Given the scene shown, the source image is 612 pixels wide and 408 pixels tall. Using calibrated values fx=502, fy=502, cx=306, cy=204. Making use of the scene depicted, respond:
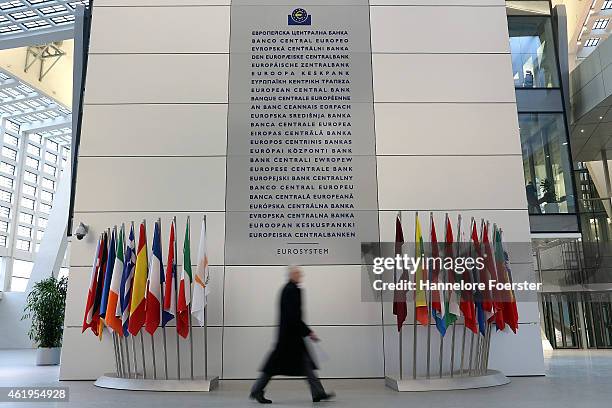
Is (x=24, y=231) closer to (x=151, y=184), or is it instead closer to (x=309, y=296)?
(x=151, y=184)

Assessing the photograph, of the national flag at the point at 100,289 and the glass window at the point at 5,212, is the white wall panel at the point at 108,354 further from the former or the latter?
the glass window at the point at 5,212

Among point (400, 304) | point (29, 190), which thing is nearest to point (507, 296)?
point (400, 304)

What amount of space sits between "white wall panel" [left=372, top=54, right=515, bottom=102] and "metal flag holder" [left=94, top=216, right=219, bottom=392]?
13.1 ft

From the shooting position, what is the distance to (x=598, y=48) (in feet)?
47.1

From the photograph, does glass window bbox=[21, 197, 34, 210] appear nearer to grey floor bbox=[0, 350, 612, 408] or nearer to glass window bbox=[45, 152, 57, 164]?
glass window bbox=[45, 152, 57, 164]

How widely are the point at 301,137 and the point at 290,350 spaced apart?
148 inches

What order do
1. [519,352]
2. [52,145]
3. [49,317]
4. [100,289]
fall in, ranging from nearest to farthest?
[100,289] < [519,352] < [49,317] < [52,145]

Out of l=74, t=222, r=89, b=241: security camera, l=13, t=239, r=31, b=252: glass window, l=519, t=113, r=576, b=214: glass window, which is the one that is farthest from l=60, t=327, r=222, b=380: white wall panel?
l=13, t=239, r=31, b=252: glass window

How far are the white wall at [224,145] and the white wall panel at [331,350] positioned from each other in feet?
0.05

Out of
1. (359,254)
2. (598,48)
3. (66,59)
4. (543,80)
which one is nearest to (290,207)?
(359,254)

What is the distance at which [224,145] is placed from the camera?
765 cm

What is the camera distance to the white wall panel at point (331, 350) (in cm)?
700

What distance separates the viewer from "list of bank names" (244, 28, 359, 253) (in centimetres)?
741

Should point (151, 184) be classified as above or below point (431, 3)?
below
